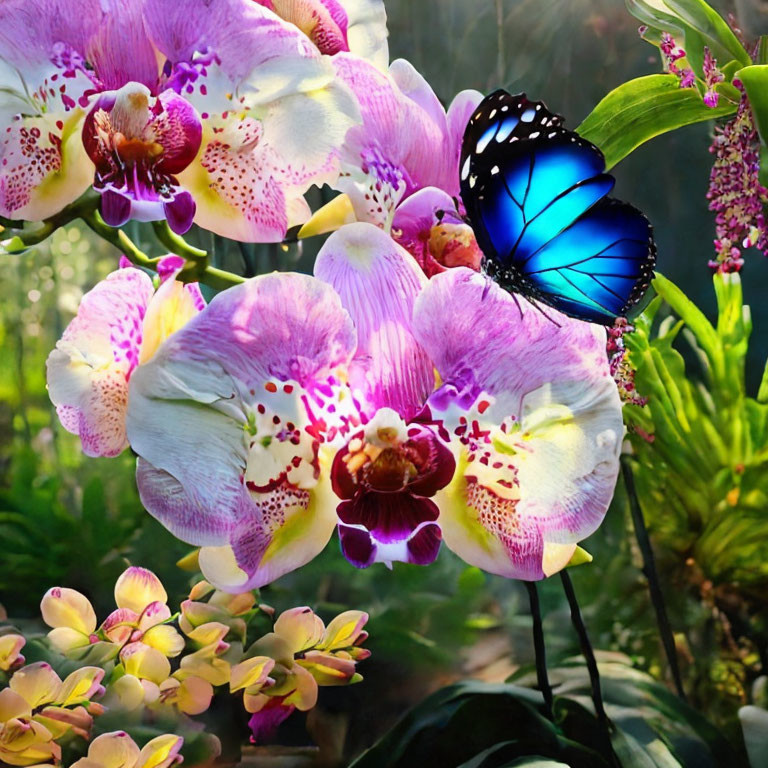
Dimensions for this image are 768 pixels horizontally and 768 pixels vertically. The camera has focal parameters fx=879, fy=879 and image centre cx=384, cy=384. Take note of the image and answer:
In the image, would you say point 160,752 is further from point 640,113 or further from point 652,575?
point 640,113

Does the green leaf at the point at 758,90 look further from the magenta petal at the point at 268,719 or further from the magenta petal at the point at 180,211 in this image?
the magenta petal at the point at 268,719

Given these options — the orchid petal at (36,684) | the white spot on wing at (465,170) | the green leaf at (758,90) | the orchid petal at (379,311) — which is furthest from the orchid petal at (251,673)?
the green leaf at (758,90)

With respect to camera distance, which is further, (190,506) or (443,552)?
(443,552)

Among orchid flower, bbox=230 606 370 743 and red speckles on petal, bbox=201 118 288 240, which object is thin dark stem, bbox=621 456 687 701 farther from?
red speckles on petal, bbox=201 118 288 240

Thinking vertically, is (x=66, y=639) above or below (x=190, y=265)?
below

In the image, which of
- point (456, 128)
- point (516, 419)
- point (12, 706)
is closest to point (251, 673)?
point (12, 706)

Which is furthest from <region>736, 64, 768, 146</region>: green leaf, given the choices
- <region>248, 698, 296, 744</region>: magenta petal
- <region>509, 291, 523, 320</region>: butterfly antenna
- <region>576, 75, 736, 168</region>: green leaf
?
<region>248, 698, 296, 744</region>: magenta petal

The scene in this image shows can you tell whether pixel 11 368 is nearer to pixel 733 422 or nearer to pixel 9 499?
pixel 9 499
